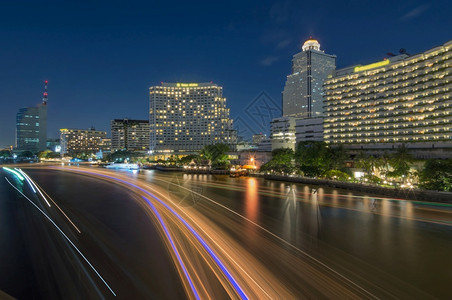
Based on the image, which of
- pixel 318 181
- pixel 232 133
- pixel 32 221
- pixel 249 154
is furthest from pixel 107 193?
pixel 232 133

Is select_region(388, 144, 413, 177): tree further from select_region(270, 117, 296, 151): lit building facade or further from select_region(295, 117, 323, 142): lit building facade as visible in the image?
select_region(270, 117, 296, 151): lit building facade

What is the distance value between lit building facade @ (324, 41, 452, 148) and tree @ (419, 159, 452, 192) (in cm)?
4141

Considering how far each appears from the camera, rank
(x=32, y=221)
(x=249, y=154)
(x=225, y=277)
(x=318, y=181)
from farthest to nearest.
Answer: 1. (x=249, y=154)
2. (x=318, y=181)
3. (x=32, y=221)
4. (x=225, y=277)

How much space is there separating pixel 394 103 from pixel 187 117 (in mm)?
121452

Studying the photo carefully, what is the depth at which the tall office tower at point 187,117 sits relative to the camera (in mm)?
167500

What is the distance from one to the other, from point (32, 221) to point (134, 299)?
16.2 meters

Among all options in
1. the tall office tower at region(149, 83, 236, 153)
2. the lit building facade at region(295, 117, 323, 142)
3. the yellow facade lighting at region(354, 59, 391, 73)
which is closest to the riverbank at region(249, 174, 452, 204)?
the yellow facade lighting at region(354, 59, 391, 73)

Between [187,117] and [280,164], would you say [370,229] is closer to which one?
[280,164]

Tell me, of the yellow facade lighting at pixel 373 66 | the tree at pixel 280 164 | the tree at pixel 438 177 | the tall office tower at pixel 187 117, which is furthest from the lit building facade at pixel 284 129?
the tree at pixel 438 177

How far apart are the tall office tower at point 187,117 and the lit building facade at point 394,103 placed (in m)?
77.8

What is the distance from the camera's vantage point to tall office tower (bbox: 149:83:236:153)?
550ft

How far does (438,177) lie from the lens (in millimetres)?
33156

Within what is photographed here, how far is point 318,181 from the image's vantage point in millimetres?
44281

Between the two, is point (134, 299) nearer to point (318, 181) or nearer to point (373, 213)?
point (373, 213)
